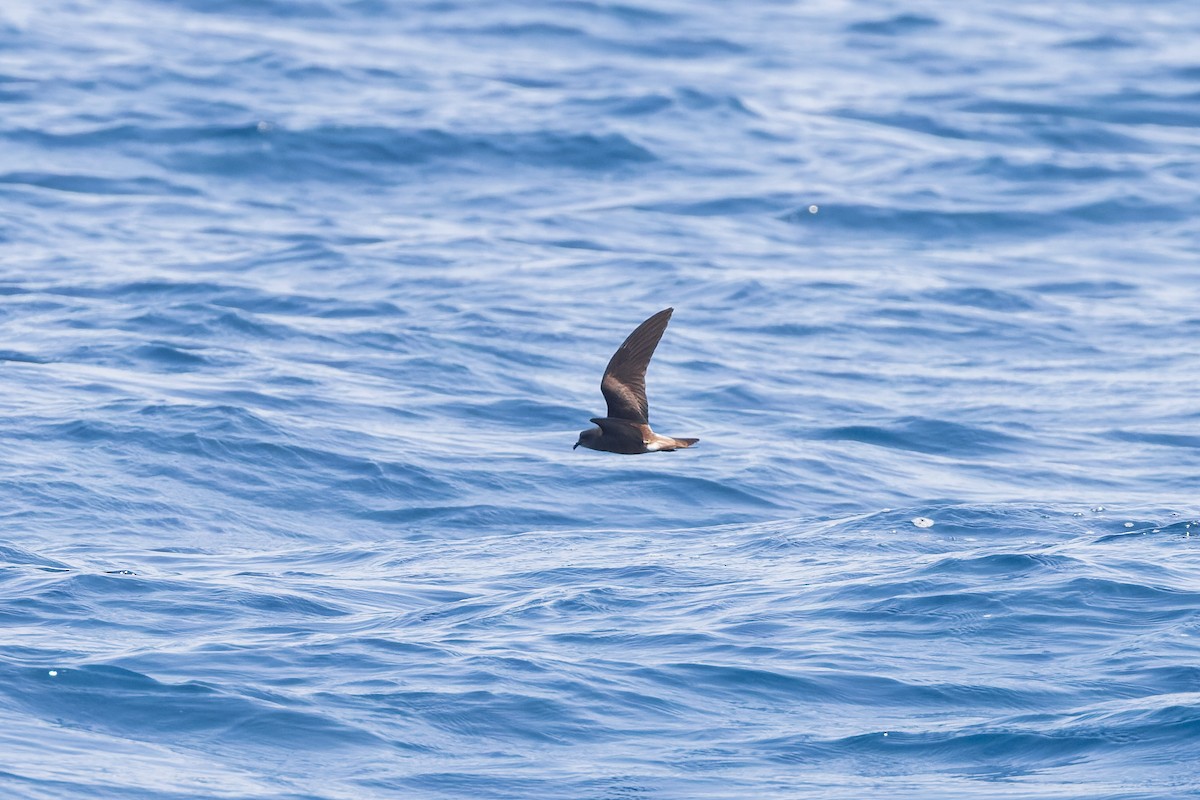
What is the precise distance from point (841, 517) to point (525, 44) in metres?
18.2

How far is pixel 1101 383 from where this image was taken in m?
18.2

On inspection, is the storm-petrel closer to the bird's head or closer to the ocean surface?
the bird's head

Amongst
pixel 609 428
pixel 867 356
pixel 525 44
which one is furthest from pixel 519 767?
pixel 525 44

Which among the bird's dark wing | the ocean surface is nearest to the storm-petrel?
the bird's dark wing

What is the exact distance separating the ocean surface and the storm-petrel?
1197 mm

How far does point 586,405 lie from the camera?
55.1 ft

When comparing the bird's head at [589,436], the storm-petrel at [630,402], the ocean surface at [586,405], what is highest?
the storm-petrel at [630,402]

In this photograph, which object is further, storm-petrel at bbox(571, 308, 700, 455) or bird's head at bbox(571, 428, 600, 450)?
bird's head at bbox(571, 428, 600, 450)

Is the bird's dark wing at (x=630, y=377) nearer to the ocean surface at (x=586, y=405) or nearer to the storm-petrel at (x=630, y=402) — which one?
the storm-petrel at (x=630, y=402)

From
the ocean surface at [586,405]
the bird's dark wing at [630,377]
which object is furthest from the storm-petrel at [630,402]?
the ocean surface at [586,405]

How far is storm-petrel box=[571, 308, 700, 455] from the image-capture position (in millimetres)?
10953

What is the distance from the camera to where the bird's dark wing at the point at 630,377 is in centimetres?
1090

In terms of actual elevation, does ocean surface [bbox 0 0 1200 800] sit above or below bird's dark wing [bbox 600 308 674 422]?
below

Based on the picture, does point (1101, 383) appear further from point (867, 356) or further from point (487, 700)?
point (487, 700)
